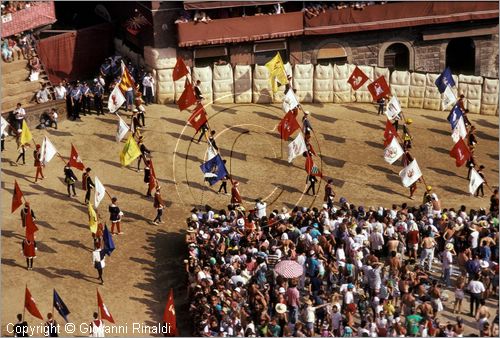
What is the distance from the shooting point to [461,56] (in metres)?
62.4

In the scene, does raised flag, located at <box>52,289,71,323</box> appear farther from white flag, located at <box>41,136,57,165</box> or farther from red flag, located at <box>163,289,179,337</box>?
white flag, located at <box>41,136,57,165</box>

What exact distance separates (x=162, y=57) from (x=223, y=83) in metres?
3.08

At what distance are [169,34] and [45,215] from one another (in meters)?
12.9

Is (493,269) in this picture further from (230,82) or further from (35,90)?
(35,90)

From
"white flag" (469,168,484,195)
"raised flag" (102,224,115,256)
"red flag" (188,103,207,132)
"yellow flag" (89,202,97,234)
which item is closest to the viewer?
"raised flag" (102,224,115,256)

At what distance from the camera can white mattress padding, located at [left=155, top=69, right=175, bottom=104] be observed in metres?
56.5

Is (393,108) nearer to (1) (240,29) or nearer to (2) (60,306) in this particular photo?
(1) (240,29)

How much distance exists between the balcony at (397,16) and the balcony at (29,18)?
39.8ft

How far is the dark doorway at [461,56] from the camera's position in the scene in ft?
202

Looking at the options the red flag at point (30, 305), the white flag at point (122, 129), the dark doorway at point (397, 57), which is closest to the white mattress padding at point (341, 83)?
the dark doorway at point (397, 57)

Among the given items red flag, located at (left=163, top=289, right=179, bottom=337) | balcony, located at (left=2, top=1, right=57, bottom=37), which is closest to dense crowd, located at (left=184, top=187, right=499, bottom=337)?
red flag, located at (left=163, top=289, right=179, bottom=337)

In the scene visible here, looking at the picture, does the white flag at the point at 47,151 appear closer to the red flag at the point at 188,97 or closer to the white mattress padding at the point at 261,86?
the red flag at the point at 188,97

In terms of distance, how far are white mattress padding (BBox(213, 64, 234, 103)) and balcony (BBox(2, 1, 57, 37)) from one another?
8.60 m

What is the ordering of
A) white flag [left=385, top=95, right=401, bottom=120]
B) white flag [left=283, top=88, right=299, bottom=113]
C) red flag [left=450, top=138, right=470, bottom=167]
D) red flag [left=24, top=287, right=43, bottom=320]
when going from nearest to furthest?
red flag [left=24, top=287, right=43, bottom=320] < red flag [left=450, top=138, right=470, bottom=167] < white flag [left=283, top=88, right=299, bottom=113] < white flag [left=385, top=95, right=401, bottom=120]
